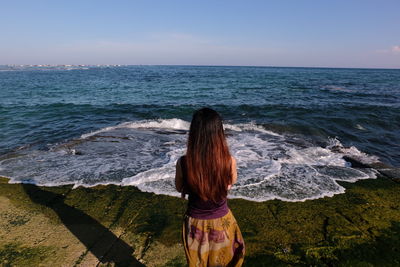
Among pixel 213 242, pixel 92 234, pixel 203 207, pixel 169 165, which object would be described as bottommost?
pixel 169 165

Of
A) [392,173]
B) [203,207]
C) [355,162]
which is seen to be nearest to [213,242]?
[203,207]

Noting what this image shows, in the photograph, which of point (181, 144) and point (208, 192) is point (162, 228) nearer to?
point (208, 192)

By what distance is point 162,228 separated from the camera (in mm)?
3895

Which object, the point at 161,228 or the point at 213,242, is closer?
the point at 213,242

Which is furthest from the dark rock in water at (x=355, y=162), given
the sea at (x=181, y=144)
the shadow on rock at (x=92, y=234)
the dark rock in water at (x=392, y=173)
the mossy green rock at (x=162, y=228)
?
the shadow on rock at (x=92, y=234)

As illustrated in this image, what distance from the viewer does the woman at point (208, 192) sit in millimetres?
2152

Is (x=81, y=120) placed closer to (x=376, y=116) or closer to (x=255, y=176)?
(x=255, y=176)

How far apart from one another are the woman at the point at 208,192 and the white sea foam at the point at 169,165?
2.58 meters

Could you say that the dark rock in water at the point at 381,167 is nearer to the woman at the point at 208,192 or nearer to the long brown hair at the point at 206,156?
the woman at the point at 208,192

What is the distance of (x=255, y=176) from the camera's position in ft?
19.6

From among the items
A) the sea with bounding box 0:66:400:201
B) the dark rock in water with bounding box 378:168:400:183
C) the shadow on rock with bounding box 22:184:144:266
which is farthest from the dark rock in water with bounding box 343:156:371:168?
the shadow on rock with bounding box 22:184:144:266

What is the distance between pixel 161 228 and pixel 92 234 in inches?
40.3

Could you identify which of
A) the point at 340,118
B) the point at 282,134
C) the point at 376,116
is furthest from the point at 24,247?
the point at 376,116

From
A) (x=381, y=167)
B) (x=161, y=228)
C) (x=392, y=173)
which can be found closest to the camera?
(x=161, y=228)
